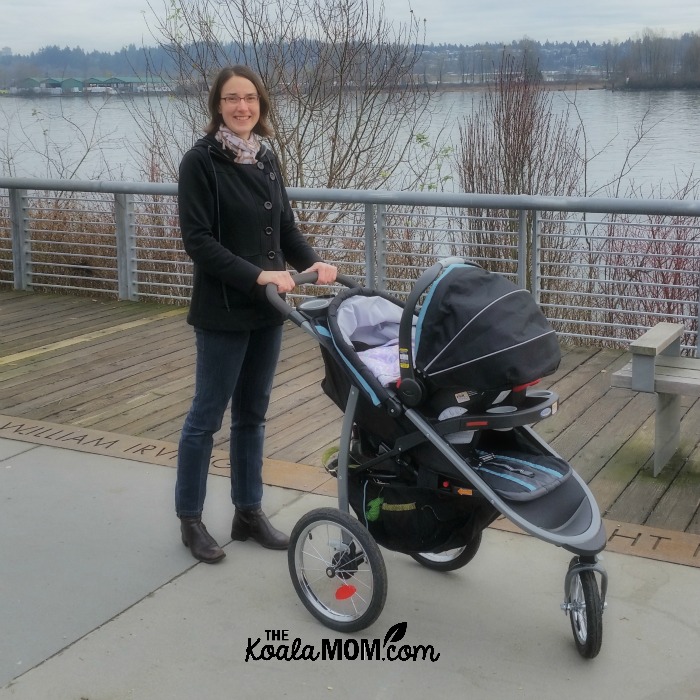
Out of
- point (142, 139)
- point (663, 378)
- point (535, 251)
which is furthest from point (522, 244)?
point (142, 139)

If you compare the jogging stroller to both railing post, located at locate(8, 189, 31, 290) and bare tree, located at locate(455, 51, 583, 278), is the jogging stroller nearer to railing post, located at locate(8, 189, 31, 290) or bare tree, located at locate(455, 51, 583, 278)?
railing post, located at locate(8, 189, 31, 290)

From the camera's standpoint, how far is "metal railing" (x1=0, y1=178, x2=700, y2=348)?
7832mm

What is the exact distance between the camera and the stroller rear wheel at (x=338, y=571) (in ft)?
11.5

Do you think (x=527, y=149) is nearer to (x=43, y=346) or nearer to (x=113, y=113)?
(x=113, y=113)

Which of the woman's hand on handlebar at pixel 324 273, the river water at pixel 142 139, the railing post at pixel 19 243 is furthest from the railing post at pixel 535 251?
the railing post at pixel 19 243

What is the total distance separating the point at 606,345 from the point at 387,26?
5717 mm

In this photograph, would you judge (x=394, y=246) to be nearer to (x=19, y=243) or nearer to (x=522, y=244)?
(x=522, y=244)

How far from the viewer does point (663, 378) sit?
16.0 ft

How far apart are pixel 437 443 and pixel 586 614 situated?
694 mm

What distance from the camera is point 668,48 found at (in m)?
8.97

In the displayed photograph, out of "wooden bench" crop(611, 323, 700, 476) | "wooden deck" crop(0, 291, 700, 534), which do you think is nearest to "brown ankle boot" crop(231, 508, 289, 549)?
"wooden deck" crop(0, 291, 700, 534)

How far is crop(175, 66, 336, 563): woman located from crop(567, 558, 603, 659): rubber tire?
1.34 m

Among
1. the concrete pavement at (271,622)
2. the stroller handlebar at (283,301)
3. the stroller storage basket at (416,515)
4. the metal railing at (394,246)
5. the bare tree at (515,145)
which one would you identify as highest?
the bare tree at (515,145)

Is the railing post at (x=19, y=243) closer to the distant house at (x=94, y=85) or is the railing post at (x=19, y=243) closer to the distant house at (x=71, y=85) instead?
the distant house at (x=94, y=85)
